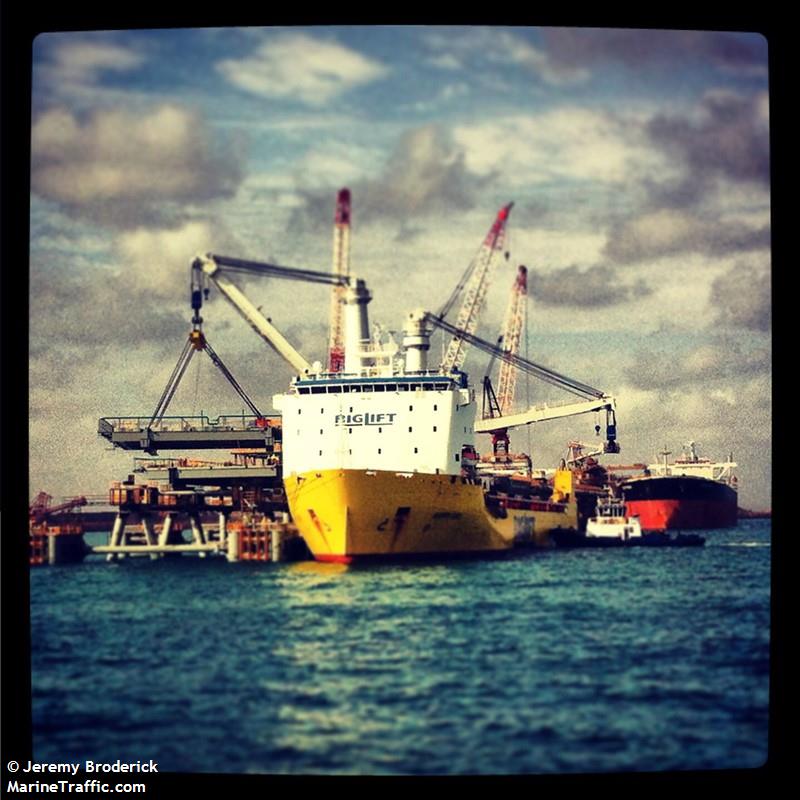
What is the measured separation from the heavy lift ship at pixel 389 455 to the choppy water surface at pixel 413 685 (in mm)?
6133

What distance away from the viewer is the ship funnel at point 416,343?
67.9ft

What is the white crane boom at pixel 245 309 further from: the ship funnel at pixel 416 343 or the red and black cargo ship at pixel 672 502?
the red and black cargo ship at pixel 672 502

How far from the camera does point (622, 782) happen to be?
1030cm

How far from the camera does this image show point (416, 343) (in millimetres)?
22469

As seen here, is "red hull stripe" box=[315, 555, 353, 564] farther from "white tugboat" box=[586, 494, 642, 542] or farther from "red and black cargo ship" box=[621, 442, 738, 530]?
"red and black cargo ship" box=[621, 442, 738, 530]

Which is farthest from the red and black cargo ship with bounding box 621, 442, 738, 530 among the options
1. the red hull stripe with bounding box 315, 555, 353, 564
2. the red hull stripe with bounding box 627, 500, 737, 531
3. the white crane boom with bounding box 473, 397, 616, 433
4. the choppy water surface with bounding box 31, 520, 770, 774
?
the choppy water surface with bounding box 31, 520, 770, 774

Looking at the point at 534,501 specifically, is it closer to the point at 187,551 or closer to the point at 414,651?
the point at 187,551

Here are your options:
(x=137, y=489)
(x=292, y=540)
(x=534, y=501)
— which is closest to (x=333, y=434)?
(x=292, y=540)

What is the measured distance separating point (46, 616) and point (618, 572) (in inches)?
347

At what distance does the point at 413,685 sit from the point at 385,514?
1068 centimetres

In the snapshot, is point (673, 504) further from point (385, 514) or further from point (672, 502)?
point (385, 514)

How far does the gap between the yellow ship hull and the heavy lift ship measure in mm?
18

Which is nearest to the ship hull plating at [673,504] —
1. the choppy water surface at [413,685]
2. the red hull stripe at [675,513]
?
the red hull stripe at [675,513]

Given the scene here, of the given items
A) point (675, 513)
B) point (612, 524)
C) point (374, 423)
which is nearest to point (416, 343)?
point (374, 423)
